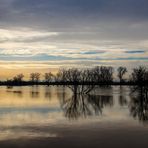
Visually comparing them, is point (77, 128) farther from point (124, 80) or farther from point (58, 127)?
point (124, 80)

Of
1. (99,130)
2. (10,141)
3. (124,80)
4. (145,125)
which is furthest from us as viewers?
(124,80)

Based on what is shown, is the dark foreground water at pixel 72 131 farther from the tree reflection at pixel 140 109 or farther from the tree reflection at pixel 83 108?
the tree reflection at pixel 83 108

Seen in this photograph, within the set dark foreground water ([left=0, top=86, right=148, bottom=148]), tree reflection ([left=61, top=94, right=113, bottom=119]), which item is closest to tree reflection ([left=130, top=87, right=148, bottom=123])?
dark foreground water ([left=0, top=86, right=148, bottom=148])

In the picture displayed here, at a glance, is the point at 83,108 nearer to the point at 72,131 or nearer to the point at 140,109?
the point at 140,109

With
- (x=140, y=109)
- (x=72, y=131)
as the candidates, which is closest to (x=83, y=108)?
(x=140, y=109)

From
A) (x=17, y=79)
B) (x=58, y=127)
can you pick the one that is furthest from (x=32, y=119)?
(x=17, y=79)

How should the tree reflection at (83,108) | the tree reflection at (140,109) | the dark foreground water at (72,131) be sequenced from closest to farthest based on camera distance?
the dark foreground water at (72,131) < the tree reflection at (140,109) < the tree reflection at (83,108)

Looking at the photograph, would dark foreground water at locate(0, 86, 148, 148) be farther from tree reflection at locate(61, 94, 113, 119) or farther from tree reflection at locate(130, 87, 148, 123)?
tree reflection at locate(61, 94, 113, 119)

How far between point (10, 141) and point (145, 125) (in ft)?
28.2

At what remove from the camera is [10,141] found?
14289 millimetres

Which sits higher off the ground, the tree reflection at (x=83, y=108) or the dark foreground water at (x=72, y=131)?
the tree reflection at (x=83, y=108)

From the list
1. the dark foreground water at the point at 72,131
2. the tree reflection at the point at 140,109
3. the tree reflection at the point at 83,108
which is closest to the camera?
the dark foreground water at the point at 72,131

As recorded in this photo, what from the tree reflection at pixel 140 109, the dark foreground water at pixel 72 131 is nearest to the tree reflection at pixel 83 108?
the dark foreground water at pixel 72 131

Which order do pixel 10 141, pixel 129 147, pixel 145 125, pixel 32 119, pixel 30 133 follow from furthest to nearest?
1. pixel 32 119
2. pixel 145 125
3. pixel 30 133
4. pixel 10 141
5. pixel 129 147
